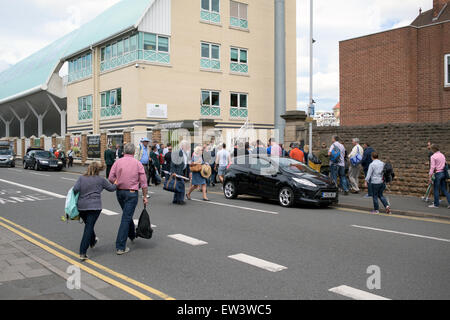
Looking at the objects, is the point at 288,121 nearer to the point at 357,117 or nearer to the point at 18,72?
the point at 357,117

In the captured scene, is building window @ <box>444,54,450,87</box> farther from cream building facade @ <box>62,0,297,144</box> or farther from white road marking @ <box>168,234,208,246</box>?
white road marking @ <box>168,234,208,246</box>

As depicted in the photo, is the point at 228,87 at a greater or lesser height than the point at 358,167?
greater

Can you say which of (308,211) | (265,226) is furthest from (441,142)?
(265,226)

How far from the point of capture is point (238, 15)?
109 feet

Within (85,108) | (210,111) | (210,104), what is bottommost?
(210,111)

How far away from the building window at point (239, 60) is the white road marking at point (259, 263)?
28.0m

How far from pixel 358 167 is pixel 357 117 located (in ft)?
24.8

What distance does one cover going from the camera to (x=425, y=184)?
13.9 meters

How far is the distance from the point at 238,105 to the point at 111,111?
32.3 feet

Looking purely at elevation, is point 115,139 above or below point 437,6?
below

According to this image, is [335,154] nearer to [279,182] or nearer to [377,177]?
[279,182]

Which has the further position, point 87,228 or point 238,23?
point 238,23

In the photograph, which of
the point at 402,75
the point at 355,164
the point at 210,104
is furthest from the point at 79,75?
the point at 355,164

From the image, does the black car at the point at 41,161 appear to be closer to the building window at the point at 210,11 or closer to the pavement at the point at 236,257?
the building window at the point at 210,11
